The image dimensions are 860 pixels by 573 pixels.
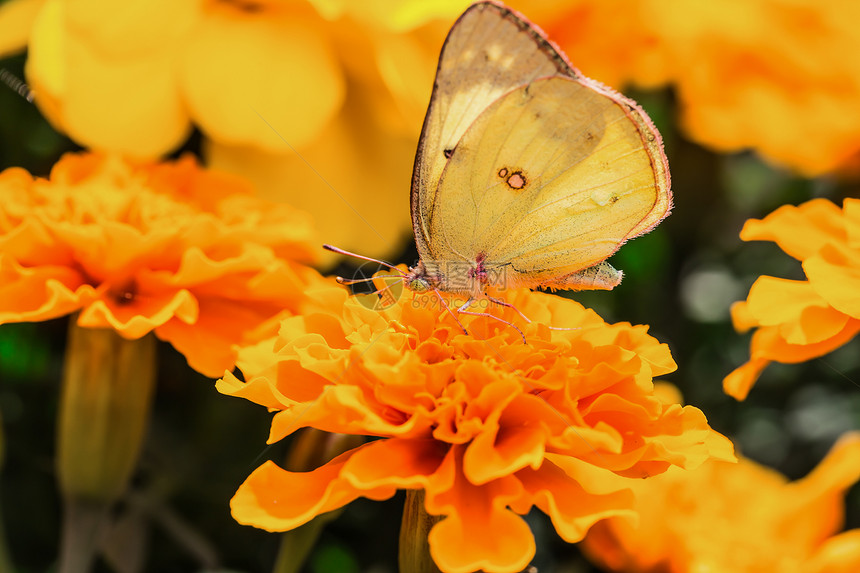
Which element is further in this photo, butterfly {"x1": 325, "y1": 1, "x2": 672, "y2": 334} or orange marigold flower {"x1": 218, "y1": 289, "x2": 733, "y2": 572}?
butterfly {"x1": 325, "y1": 1, "x2": 672, "y2": 334}

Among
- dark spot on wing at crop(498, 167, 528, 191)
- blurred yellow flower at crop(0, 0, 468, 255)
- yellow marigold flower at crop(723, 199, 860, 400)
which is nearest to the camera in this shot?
yellow marigold flower at crop(723, 199, 860, 400)

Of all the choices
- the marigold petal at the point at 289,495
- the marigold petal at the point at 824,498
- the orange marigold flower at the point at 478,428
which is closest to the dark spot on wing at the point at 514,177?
the orange marigold flower at the point at 478,428

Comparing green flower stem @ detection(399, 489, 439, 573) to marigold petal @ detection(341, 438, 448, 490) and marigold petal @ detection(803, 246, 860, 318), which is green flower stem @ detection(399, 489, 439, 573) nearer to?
marigold petal @ detection(341, 438, 448, 490)

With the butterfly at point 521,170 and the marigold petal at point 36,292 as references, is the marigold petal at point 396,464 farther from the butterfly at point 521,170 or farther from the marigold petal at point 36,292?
the marigold petal at point 36,292


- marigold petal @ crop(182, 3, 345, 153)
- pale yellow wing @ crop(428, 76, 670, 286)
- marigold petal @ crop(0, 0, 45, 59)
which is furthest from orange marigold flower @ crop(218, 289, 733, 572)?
marigold petal @ crop(0, 0, 45, 59)

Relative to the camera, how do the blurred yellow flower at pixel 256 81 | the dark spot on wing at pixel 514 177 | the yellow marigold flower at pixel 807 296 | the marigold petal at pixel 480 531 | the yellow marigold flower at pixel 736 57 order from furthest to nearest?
the yellow marigold flower at pixel 736 57
the blurred yellow flower at pixel 256 81
the dark spot on wing at pixel 514 177
the yellow marigold flower at pixel 807 296
the marigold petal at pixel 480 531

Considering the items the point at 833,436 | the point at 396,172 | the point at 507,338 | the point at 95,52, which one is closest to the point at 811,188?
the point at 833,436
